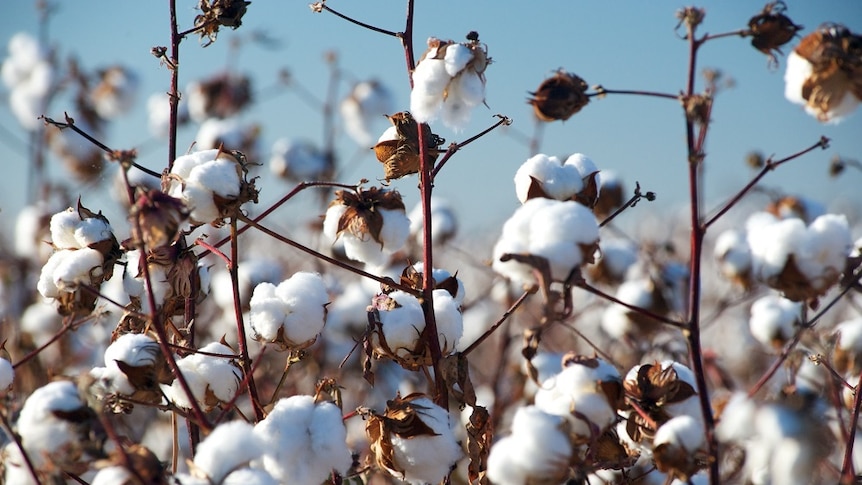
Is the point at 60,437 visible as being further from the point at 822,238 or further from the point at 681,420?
the point at 822,238

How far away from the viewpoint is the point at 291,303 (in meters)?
1.52

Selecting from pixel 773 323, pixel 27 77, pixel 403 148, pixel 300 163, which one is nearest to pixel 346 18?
pixel 403 148

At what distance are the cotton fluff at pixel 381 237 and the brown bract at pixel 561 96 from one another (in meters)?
0.31

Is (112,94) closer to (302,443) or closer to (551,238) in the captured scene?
(302,443)

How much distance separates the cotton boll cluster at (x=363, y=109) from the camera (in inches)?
180

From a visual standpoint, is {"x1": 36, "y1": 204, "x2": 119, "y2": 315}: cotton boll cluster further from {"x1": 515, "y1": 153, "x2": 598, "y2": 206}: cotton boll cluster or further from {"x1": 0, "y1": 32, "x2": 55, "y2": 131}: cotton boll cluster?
{"x1": 0, "y1": 32, "x2": 55, "y2": 131}: cotton boll cluster

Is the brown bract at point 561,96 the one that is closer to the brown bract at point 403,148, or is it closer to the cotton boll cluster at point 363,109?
the brown bract at point 403,148

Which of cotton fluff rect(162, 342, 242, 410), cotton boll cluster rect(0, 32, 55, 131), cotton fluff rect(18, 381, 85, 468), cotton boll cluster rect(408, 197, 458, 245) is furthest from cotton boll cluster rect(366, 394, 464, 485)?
cotton boll cluster rect(0, 32, 55, 131)

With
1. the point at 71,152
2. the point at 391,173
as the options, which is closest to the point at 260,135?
the point at 71,152

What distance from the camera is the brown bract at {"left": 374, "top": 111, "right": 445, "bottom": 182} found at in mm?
1610

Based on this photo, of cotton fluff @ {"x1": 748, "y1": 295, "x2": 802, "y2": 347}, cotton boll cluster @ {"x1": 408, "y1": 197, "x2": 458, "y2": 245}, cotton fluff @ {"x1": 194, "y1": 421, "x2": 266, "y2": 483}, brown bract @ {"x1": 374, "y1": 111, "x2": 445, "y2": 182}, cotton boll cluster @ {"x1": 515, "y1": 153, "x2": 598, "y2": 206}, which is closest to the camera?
cotton fluff @ {"x1": 194, "y1": 421, "x2": 266, "y2": 483}

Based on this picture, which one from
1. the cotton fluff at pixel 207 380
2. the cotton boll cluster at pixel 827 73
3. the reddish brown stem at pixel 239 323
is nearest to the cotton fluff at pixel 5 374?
the cotton fluff at pixel 207 380

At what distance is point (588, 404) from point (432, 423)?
0.91 feet

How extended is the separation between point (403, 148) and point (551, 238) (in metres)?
0.52
